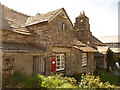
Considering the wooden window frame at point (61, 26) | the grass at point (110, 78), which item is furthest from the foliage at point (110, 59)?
the wooden window frame at point (61, 26)

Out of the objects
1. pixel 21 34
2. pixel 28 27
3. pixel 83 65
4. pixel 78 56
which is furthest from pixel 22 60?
pixel 83 65

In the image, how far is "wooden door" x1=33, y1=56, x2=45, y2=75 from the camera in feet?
37.1

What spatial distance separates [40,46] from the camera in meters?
11.9

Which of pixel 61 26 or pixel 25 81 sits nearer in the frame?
pixel 25 81

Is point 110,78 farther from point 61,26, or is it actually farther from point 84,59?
point 61,26

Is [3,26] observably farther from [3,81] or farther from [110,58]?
[110,58]

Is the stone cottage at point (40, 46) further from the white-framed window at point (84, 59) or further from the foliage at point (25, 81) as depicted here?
the white-framed window at point (84, 59)

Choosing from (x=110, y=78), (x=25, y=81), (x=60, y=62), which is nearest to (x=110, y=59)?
(x=110, y=78)

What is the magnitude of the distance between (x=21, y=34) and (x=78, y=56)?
7883mm

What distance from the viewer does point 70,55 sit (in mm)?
14391

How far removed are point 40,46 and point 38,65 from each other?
1.88m

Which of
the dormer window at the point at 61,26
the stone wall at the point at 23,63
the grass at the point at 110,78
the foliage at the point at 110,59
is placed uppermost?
the dormer window at the point at 61,26

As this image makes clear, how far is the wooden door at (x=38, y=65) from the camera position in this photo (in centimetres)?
1130

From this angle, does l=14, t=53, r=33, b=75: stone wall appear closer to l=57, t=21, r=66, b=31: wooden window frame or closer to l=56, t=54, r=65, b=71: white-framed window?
l=56, t=54, r=65, b=71: white-framed window
